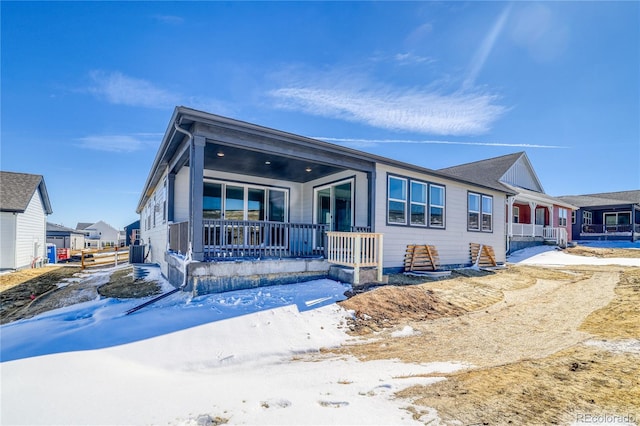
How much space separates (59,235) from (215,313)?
3841 centimetres

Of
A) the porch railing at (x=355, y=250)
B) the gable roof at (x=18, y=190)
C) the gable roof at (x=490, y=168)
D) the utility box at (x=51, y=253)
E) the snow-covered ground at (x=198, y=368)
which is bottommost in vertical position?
the utility box at (x=51, y=253)

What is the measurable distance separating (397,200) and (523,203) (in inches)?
657

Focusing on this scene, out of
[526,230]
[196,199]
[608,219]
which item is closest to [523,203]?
[526,230]

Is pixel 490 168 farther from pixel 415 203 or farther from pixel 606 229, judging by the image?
pixel 606 229

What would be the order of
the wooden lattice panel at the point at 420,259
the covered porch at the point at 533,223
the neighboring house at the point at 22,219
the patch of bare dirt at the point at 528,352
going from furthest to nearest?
the covered porch at the point at 533,223, the neighboring house at the point at 22,219, the wooden lattice panel at the point at 420,259, the patch of bare dirt at the point at 528,352

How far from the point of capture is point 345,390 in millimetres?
2818

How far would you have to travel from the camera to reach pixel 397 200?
9.86 m

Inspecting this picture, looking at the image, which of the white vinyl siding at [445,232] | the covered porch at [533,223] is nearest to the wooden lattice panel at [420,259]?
the white vinyl siding at [445,232]

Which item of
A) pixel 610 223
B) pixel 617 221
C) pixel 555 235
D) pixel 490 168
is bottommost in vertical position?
pixel 555 235

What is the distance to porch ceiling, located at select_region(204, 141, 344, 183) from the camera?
7.53 m

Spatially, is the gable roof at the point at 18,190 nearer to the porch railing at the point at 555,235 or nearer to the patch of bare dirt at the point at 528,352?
the patch of bare dirt at the point at 528,352

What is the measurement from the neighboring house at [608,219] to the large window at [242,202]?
31068 millimetres

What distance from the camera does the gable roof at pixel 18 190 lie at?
14.8 meters

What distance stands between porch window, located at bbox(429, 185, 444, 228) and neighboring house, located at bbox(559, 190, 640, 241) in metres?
25.6
